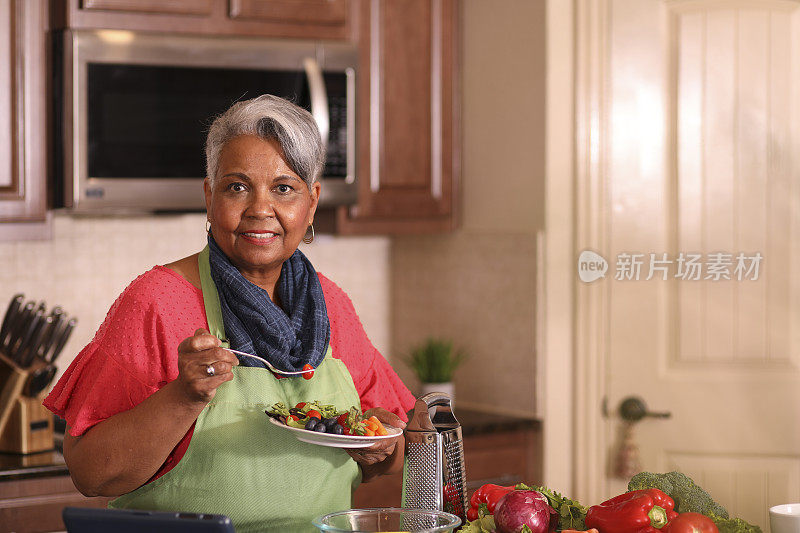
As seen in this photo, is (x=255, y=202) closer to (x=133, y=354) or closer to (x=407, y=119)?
(x=133, y=354)

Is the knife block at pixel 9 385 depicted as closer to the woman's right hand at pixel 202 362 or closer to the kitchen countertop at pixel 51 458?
the kitchen countertop at pixel 51 458

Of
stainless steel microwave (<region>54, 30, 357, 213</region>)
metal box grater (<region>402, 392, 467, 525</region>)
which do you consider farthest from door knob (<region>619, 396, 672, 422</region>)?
metal box grater (<region>402, 392, 467, 525</region>)

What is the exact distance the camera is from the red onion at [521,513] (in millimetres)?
1302

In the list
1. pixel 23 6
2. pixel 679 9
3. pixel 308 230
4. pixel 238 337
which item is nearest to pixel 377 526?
pixel 238 337

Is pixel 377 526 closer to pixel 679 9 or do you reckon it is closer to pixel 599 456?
pixel 599 456

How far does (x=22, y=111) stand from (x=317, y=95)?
0.78 metres

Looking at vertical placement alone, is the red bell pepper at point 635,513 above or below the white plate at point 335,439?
below

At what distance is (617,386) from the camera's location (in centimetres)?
295

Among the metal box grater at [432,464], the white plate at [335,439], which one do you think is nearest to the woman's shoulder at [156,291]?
the white plate at [335,439]

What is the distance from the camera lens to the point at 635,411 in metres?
2.94

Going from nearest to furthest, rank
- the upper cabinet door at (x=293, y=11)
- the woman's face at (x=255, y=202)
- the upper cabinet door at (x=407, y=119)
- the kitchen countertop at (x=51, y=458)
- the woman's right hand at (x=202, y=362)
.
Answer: the woman's right hand at (x=202, y=362) < the woman's face at (x=255, y=202) < the kitchen countertop at (x=51, y=458) < the upper cabinet door at (x=293, y=11) < the upper cabinet door at (x=407, y=119)

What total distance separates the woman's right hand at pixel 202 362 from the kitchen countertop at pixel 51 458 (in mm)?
1203

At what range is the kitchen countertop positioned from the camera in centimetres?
240

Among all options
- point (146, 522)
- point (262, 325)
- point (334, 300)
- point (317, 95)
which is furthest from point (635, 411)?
point (146, 522)
